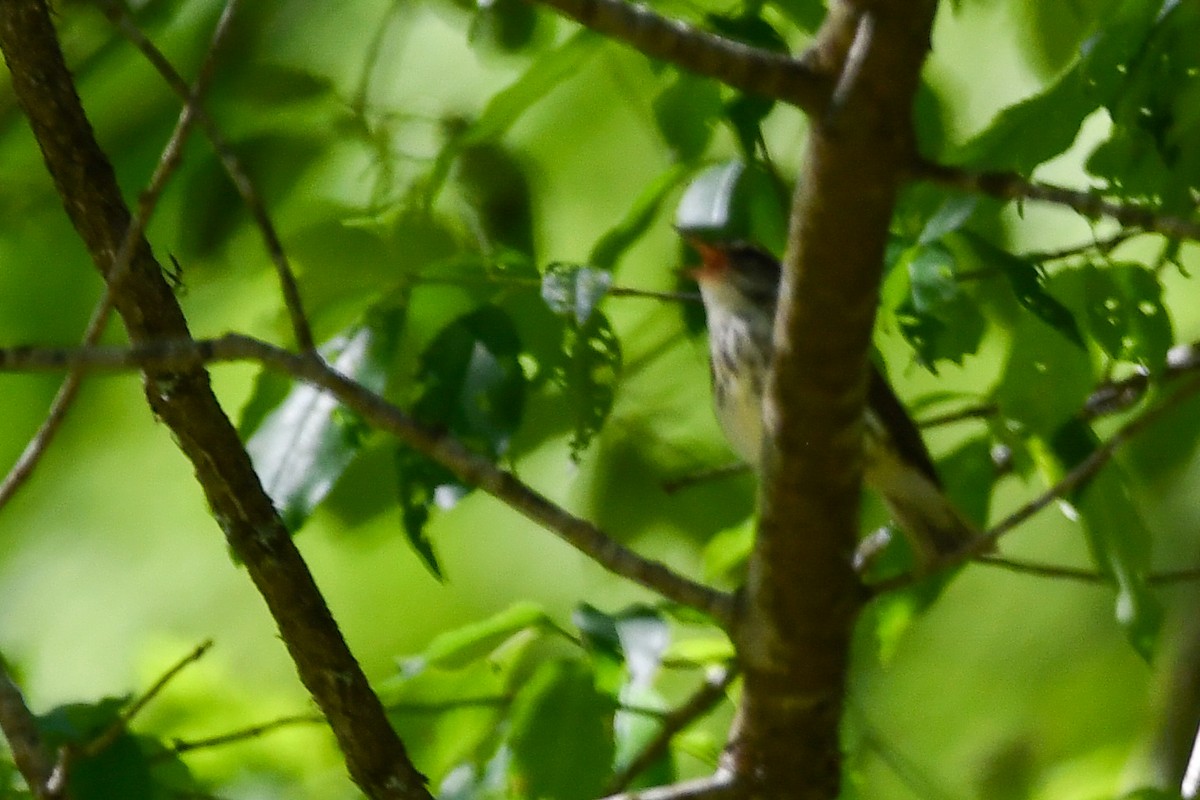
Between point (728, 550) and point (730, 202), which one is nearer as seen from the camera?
point (730, 202)

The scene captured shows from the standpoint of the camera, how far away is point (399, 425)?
1.54 meters

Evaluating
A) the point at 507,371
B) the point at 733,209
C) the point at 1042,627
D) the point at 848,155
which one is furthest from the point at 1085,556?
the point at 848,155

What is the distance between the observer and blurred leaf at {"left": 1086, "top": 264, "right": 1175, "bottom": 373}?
1695mm

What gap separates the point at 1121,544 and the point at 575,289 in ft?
2.48

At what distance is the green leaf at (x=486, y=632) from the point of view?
2008 mm

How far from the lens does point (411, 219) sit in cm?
228

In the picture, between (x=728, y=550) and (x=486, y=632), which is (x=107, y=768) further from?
(x=728, y=550)

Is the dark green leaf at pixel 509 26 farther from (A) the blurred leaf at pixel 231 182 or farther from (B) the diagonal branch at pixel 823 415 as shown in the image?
(B) the diagonal branch at pixel 823 415

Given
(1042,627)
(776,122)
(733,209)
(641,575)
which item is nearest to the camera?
(641,575)

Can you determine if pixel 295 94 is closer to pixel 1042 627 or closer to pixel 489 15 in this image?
pixel 489 15

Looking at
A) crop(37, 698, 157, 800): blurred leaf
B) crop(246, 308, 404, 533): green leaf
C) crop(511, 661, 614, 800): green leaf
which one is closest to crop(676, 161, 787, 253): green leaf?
crop(246, 308, 404, 533): green leaf

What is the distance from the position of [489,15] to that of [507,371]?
86 cm

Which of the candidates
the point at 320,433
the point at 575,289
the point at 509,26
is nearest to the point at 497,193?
the point at 509,26

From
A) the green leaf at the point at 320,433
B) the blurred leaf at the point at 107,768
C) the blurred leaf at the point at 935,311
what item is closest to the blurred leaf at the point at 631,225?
the green leaf at the point at 320,433
